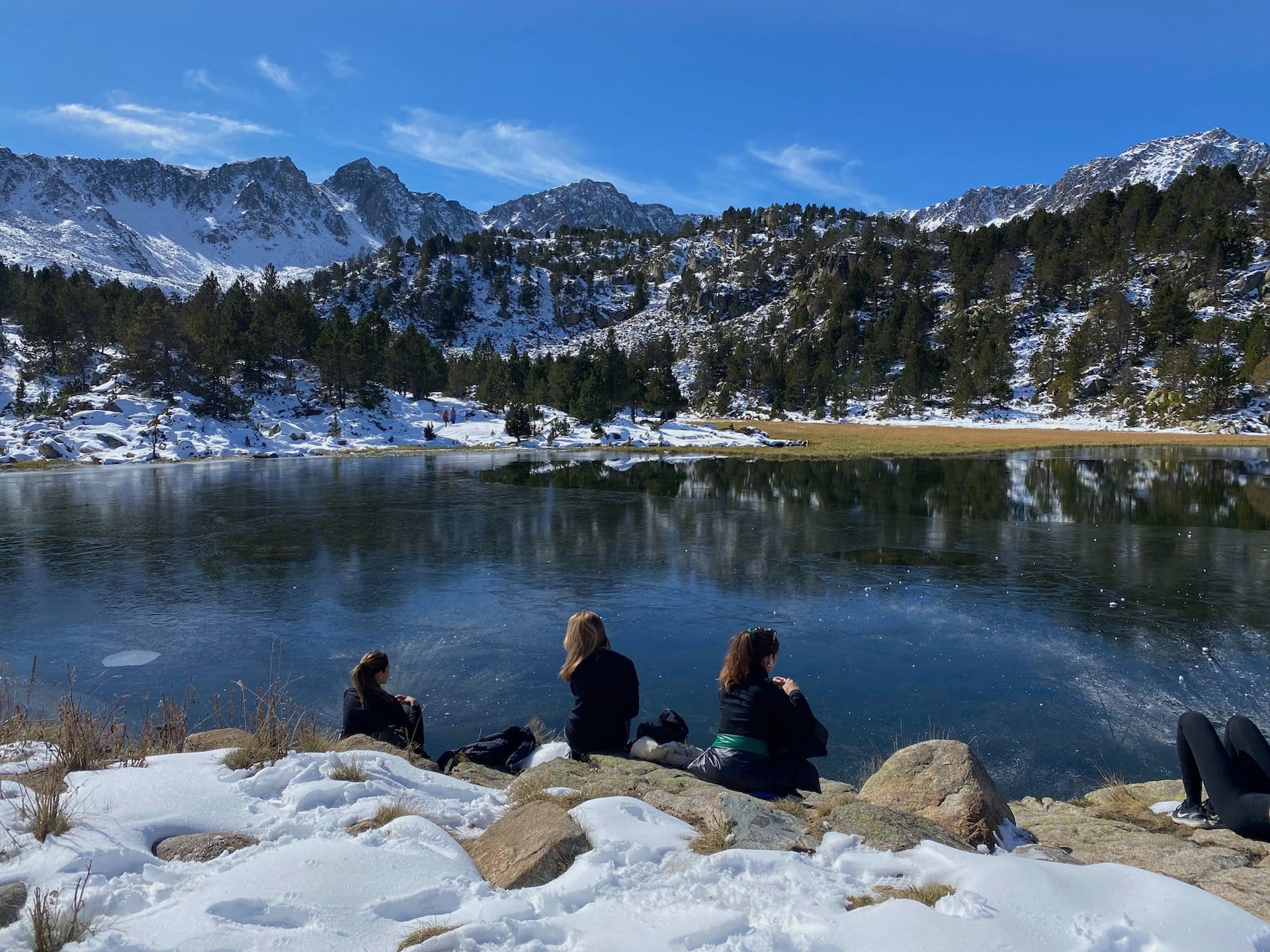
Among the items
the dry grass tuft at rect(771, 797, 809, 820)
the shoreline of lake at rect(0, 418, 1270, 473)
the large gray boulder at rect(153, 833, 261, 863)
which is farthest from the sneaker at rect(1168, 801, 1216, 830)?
the shoreline of lake at rect(0, 418, 1270, 473)

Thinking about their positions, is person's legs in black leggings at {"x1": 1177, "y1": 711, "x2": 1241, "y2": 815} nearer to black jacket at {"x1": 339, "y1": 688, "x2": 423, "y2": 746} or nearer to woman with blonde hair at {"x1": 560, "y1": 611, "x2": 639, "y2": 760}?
woman with blonde hair at {"x1": 560, "y1": 611, "x2": 639, "y2": 760}

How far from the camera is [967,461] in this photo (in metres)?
49.8

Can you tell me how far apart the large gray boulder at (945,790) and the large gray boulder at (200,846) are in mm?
3892

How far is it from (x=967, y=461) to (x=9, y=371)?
3542 inches

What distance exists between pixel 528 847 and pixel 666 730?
10.9 feet

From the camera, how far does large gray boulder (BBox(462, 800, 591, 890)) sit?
3.82m

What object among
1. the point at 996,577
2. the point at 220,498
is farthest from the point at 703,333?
the point at 996,577

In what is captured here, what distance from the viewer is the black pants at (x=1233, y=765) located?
516 cm

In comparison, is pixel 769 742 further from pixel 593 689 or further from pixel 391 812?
pixel 391 812

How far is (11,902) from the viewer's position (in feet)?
10.9

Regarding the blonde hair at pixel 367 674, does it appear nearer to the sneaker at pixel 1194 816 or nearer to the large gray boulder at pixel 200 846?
the large gray boulder at pixel 200 846

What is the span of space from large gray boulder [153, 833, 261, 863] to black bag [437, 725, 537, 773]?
2.55 m

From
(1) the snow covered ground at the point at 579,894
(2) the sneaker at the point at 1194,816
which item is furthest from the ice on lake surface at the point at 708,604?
(1) the snow covered ground at the point at 579,894

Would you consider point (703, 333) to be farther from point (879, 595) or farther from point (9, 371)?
point (879, 595)
